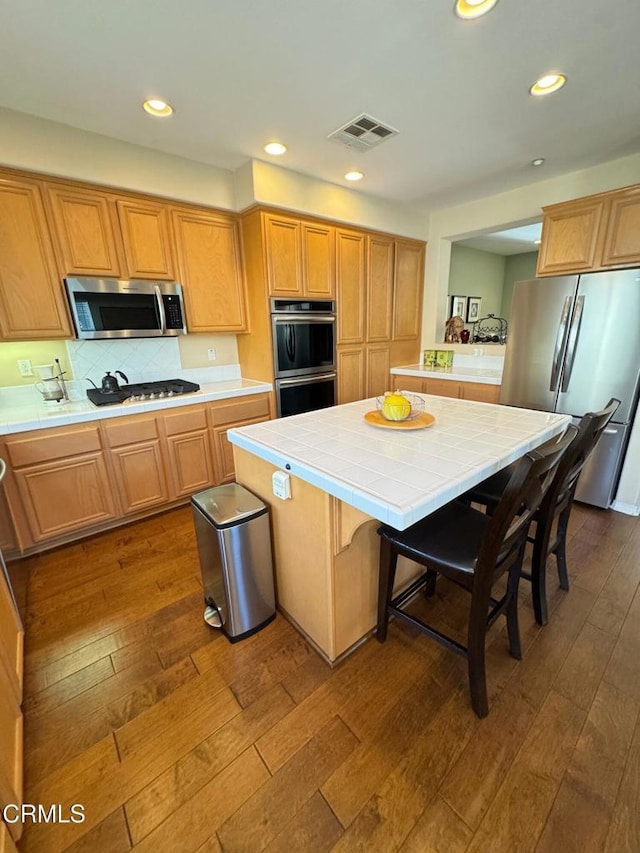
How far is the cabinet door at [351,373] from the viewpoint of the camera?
3604 millimetres

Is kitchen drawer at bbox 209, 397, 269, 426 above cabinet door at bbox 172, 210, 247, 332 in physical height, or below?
below

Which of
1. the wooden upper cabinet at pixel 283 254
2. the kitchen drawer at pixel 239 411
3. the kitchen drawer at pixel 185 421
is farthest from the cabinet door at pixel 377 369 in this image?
the kitchen drawer at pixel 185 421

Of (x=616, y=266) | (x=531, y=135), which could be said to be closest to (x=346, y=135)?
(x=531, y=135)

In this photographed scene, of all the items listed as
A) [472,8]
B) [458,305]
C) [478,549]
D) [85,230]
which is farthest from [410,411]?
[458,305]

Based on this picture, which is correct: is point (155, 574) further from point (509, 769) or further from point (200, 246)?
point (200, 246)

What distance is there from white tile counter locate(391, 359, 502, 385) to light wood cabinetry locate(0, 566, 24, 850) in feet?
11.5

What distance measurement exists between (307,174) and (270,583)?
10.3 feet

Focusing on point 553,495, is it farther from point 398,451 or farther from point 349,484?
point 349,484

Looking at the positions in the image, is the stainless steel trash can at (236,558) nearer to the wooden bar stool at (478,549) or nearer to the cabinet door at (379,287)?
the wooden bar stool at (478,549)

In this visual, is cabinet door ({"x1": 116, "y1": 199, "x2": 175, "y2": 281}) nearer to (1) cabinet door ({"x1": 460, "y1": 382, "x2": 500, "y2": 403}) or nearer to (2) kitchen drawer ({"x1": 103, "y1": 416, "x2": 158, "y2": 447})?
(2) kitchen drawer ({"x1": 103, "y1": 416, "x2": 158, "y2": 447})

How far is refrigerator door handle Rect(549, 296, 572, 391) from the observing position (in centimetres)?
256

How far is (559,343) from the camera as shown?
8.60ft

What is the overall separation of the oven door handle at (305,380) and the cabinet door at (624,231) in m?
2.32

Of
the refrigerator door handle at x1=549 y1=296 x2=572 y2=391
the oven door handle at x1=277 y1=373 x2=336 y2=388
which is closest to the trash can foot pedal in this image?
the oven door handle at x1=277 y1=373 x2=336 y2=388
